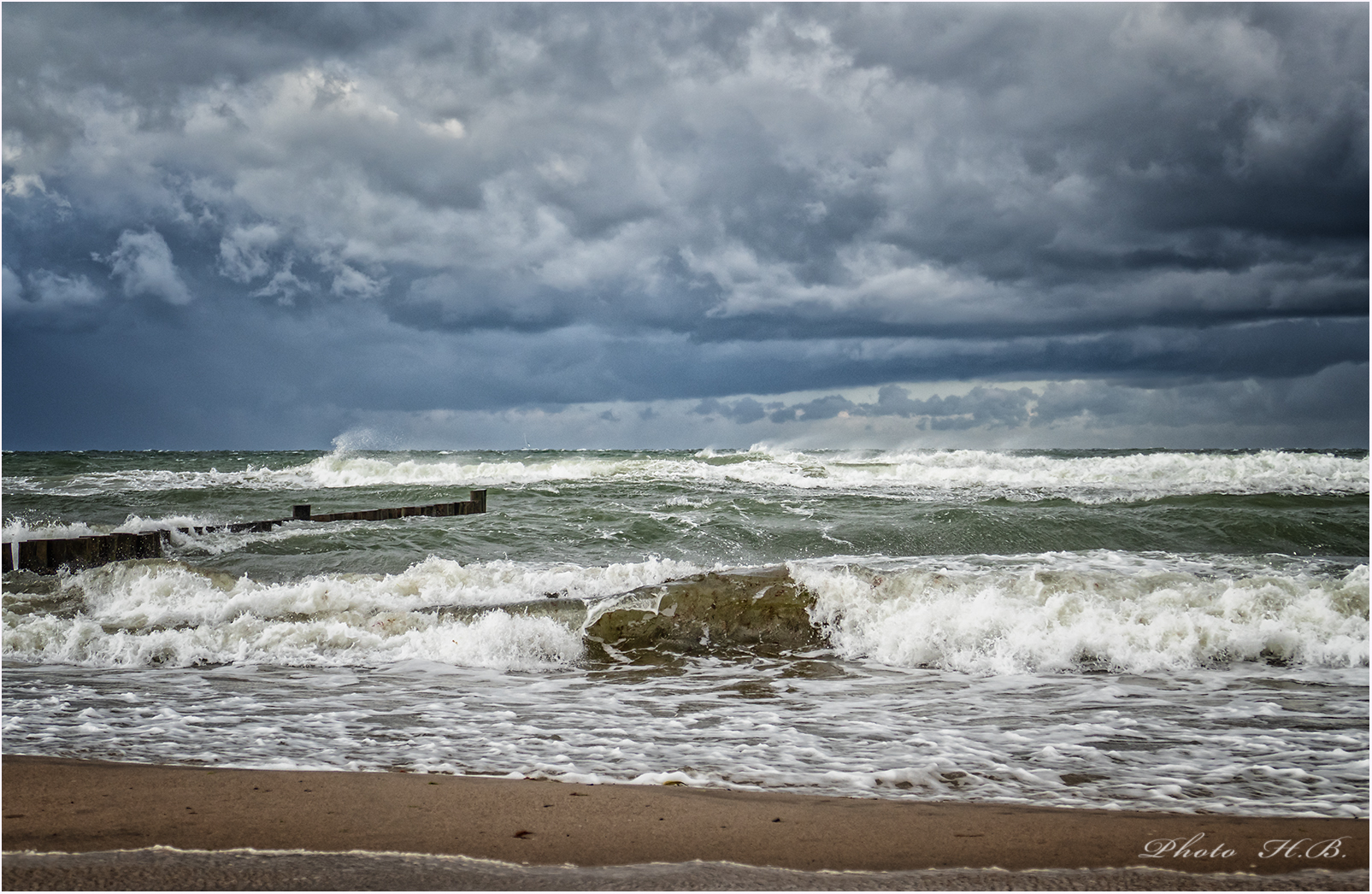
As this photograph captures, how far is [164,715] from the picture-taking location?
16.9ft

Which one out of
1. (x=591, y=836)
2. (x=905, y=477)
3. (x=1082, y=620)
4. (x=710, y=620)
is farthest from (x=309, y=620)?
(x=905, y=477)

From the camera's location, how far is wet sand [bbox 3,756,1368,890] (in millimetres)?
2637

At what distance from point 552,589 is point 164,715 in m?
4.40

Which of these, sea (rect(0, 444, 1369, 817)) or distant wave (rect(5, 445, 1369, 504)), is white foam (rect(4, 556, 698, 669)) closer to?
sea (rect(0, 444, 1369, 817))

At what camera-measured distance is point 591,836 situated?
120 inches

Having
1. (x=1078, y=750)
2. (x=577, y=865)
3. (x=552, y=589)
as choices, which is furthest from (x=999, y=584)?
(x=577, y=865)

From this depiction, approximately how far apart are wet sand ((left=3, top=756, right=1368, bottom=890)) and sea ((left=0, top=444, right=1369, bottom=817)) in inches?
14.8

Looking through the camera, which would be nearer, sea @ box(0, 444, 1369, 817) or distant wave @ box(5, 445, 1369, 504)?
sea @ box(0, 444, 1369, 817)

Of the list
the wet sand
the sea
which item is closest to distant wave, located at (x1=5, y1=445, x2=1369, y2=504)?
the sea

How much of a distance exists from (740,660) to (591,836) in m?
4.25

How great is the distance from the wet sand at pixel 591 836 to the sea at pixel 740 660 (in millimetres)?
376

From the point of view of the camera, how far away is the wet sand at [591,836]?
→ 264 centimetres

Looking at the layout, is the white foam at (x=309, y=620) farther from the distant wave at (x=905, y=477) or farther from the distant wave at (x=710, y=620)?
the distant wave at (x=905, y=477)

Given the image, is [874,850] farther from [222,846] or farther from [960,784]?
[222,846]
